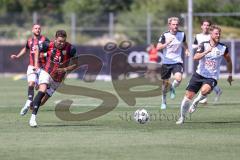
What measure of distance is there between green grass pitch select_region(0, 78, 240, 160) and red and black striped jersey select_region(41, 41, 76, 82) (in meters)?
1.16

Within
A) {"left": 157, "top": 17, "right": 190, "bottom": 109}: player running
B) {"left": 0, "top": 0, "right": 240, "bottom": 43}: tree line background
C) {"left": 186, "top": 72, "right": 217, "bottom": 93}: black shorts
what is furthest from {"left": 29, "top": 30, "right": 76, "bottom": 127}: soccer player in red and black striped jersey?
{"left": 0, "top": 0, "right": 240, "bottom": 43}: tree line background

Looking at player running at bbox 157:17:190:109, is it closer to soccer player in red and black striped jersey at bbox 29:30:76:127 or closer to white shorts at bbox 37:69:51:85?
soccer player in red and black striped jersey at bbox 29:30:76:127

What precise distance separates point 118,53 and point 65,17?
535 inches

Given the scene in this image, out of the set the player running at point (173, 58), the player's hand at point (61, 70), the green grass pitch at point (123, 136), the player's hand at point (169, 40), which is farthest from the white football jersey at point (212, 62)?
the player running at point (173, 58)

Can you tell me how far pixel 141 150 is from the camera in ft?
41.8

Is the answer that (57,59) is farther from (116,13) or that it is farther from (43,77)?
(116,13)

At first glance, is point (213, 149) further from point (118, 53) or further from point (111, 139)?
point (118, 53)

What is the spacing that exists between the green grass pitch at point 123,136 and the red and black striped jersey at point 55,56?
3.80ft

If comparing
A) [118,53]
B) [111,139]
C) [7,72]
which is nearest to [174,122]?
[111,139]

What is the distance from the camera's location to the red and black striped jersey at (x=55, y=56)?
1742 centimetres

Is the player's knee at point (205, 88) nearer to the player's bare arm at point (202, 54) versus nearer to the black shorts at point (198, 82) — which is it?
the black shorts at point (198, 82)

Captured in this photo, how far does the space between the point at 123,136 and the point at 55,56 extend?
3.48 m

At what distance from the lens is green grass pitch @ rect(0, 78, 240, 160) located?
1234cm

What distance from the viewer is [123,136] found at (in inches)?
579
